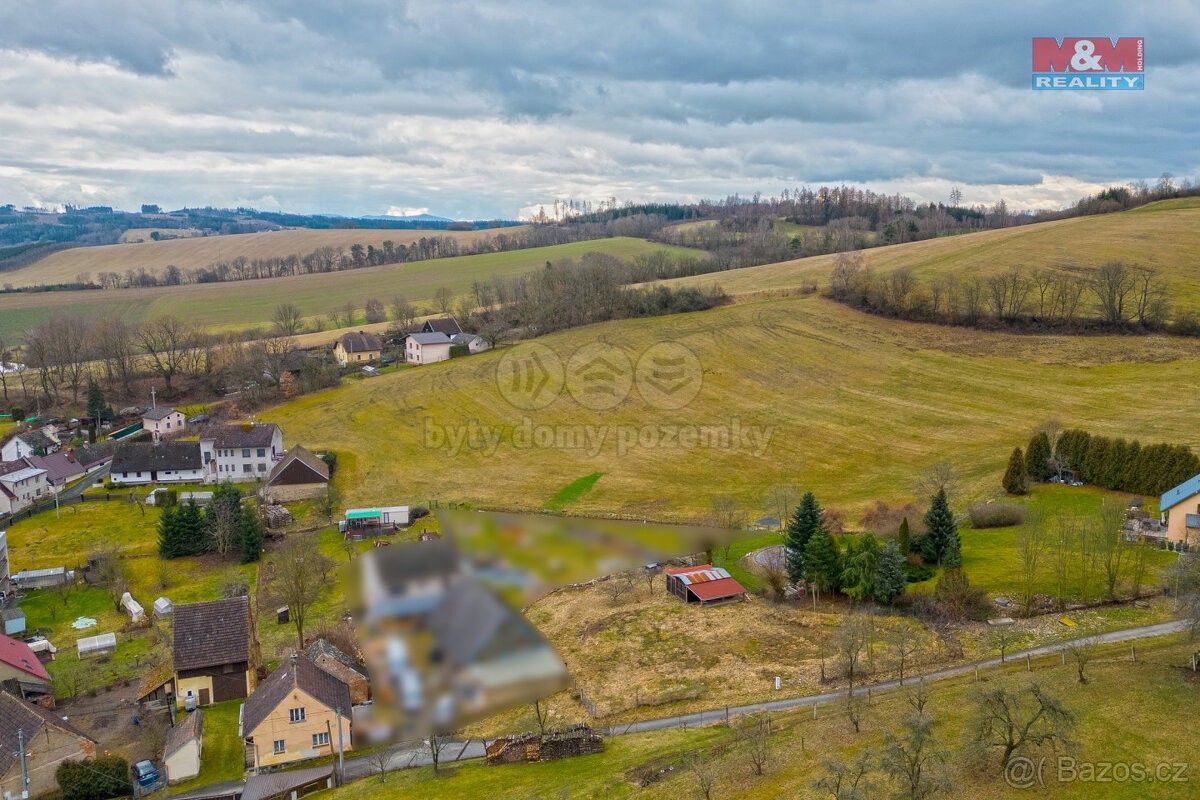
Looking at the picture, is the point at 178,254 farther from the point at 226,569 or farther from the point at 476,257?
the point at 226,569

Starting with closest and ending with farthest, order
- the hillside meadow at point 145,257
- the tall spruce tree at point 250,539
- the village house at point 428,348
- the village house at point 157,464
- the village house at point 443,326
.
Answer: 1. the tall spruce tree at point 250,539
2. the village house at point 157,464
3. the village house at point 428,348
4. the village house at point 443,326
5. the hillside meadow at point 145,257

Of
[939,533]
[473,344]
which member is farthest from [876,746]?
[473,344]

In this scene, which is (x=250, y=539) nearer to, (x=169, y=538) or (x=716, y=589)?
(x=169, y=538)

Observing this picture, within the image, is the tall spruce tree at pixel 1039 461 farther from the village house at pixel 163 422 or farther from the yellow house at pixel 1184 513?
the village house at pixel 163 422

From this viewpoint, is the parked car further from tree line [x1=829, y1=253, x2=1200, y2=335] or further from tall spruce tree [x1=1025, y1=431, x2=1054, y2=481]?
tree line [x1=829, y1=253, x2=1200, y2=335]

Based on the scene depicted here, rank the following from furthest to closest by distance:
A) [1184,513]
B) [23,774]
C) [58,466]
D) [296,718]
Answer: [58,466] → [1184,513] → [296,718] → [23,774]

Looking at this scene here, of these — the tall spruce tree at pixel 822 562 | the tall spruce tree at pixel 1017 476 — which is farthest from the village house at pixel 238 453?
the tall spruce tree at pixel 1017 476

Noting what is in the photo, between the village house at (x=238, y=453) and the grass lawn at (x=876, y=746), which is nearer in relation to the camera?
the grass lawn at (x=876, y=746)

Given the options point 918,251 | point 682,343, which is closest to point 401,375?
point 682,343
